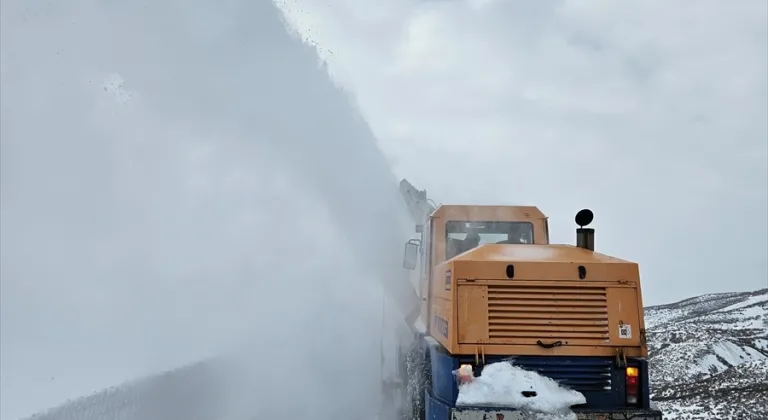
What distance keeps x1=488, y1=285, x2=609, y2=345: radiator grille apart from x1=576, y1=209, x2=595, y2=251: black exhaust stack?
969 mm

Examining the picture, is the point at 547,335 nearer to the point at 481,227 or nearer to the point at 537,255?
the point at 537,255

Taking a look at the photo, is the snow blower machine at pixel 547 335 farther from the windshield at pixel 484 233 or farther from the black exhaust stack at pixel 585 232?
the windshield at pixel 484 233

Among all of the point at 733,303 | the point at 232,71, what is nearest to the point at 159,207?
the point at 232,71

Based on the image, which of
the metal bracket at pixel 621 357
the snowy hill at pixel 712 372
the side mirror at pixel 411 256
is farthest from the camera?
the snowy hill at pixel 712 372

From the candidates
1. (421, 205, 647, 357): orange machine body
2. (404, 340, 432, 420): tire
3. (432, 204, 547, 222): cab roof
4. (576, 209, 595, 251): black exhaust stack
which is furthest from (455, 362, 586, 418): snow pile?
(432, 204, 547, 222): cab roof

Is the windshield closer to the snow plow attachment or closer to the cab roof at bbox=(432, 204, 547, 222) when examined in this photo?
the cab roof at bbox=(432, 204, 547, 222)

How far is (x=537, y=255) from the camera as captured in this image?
234 inches

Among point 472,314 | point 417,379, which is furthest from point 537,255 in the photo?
point 417,379

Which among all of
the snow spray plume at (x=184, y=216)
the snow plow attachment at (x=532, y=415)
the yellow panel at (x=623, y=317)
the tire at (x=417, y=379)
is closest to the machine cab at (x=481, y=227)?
the tire at (x=417, y=379)

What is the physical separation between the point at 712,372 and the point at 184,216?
16094 millimetres

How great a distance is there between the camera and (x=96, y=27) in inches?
296

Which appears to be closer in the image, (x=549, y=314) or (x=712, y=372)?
(x=549, y=314)

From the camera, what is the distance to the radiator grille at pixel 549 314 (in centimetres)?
555

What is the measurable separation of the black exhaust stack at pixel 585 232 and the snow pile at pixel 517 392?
5.48 feet
